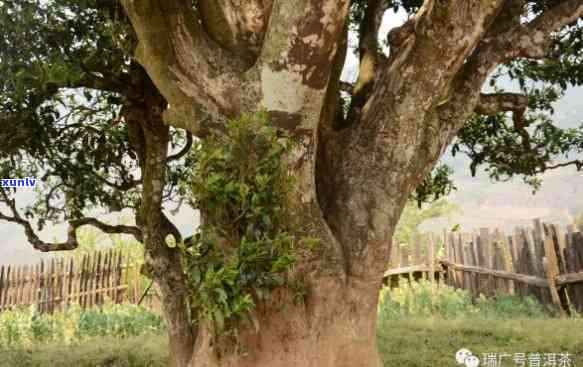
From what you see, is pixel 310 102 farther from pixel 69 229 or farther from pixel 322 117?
pixel 69 229

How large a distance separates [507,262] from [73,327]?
9.28 m

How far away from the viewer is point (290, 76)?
180 inches

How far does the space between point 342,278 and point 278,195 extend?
0.99 metres

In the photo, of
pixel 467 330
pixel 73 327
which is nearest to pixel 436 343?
pixel 467 330

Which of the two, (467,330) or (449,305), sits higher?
(449,305)

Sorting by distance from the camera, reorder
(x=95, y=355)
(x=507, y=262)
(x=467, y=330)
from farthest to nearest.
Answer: (x=507, y=262)
(x=467, y=330)
(x=95, y=355)

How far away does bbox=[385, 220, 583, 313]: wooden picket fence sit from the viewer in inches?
451

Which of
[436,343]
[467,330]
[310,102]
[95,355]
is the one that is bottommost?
[95,355]

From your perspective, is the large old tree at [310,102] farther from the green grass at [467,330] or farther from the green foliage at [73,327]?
the green foliage at [73,327]

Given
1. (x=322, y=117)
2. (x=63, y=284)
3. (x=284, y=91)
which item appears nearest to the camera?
(x=284, y=91)

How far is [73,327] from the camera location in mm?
12773

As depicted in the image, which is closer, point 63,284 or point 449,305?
point 449,305

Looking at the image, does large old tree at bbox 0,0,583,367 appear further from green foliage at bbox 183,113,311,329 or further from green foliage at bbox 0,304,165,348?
green foliage at bbox 0,304,165,348

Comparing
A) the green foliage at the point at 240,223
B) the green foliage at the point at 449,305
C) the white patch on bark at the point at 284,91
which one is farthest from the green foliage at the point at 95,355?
the white patch on bark at the point at 284,91
